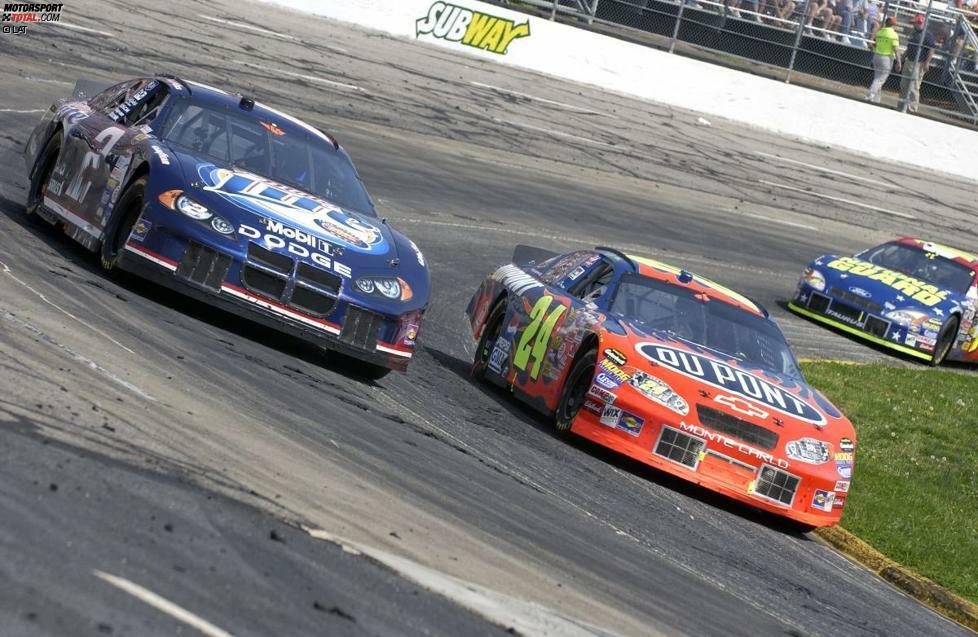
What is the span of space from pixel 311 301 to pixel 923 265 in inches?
467

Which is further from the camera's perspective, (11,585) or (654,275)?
(654,275)

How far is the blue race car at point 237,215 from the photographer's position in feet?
30.9

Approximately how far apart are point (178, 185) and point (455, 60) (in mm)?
16644

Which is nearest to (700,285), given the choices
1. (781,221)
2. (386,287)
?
(386,287)

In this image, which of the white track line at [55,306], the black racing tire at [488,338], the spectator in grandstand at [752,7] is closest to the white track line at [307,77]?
the spectator in grandstand at [752,7]

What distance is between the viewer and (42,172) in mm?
11352

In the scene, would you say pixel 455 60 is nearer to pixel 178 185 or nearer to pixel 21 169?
pixel 21 169

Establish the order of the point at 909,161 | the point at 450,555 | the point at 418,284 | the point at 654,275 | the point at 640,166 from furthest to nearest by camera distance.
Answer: the point at 909,161, the point at 640,166, the point at 654,275, the point at 418,284, the point at 450,555

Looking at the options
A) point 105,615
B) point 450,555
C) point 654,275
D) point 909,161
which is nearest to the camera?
point 105,615

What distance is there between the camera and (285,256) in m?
9.59

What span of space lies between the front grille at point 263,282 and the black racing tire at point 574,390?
205cm

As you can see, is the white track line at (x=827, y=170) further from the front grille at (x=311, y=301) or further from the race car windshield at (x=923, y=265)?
the front grille at (x=311, y=301)

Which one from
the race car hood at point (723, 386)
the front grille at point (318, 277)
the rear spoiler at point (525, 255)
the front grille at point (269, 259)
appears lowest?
the race car hood at point (723, 386)

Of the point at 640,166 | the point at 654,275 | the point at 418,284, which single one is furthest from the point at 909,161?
the point at 418,284
